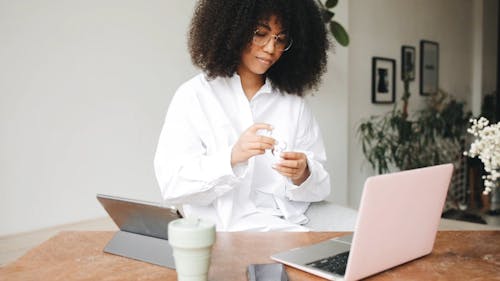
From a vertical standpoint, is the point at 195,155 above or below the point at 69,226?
above

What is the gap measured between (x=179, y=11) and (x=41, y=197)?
54.3 inches

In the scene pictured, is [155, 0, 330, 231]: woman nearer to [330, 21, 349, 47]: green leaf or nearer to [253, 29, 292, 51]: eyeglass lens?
[253, 29, 292, 51]: eyeglass lens

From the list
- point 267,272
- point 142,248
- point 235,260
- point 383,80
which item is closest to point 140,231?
point 142,248

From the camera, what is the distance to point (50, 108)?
2.54m

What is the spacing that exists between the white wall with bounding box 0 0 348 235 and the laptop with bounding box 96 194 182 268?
150 cm

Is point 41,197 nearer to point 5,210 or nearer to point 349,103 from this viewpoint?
point 5,210

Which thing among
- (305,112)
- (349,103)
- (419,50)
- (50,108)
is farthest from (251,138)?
(419,50)

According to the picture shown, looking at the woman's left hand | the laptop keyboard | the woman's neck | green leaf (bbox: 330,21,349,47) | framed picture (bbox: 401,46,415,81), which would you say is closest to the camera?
the laptop keyboard

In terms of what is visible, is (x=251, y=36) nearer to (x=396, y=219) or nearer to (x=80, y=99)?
(x=396, y=219)

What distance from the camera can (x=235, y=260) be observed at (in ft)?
3.69

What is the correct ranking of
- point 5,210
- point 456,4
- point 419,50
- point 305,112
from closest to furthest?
1. point 305,112
2. point 5,210
3. point 419,50
4. point 456,4

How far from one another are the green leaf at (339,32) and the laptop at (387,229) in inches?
109

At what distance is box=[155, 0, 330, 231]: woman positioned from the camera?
1.62m

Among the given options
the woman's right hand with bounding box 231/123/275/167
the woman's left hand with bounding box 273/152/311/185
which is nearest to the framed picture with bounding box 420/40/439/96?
the woman's left hand with bounding box 273/152/311/185
